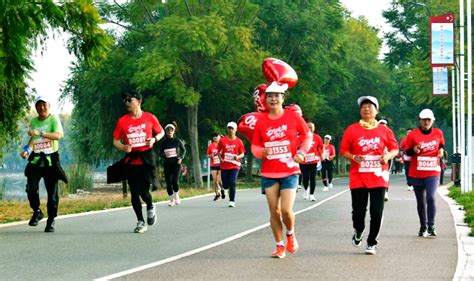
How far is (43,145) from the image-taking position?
1444 cm

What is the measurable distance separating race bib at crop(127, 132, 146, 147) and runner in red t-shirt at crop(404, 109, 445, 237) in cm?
370

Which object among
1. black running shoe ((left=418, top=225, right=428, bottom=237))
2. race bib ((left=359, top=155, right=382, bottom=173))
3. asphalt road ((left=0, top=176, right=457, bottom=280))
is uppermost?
race bib ((left=359, top=155, right=382, bottom=173))

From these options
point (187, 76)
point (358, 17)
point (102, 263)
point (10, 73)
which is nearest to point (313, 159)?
point (10, 73)

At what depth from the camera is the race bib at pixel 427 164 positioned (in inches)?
543

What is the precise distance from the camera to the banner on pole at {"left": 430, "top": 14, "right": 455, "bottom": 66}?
99.6ft

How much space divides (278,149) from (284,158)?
119 mm

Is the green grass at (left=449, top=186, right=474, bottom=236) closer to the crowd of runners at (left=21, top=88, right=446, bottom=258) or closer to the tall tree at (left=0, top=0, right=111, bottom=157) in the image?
the crowd of runners at (left=21, top=88, right=446, bottom=258)

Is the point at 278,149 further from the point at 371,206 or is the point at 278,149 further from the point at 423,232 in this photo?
the point at 423,232

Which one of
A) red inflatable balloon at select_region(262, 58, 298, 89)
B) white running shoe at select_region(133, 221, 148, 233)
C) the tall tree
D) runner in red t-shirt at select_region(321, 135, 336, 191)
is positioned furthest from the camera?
runner in red t-shirt at select_region(321, 135, 336, 191)

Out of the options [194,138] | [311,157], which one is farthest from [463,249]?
[194,138]

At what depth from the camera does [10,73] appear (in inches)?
621

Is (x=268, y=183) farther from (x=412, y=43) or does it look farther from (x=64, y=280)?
(x=412, y=43)

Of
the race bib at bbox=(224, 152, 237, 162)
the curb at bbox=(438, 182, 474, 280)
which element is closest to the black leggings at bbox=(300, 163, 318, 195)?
the race bib at bbox=(224, 152, 237, 162)

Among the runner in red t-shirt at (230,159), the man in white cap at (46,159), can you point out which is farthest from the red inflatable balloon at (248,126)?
the runner in red t-shirt at (230,159)
